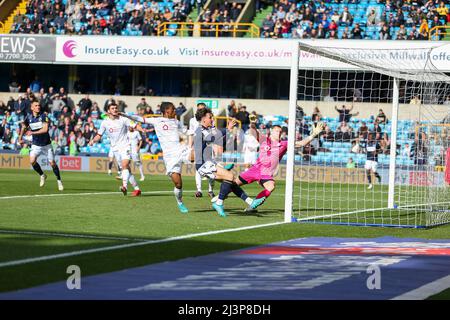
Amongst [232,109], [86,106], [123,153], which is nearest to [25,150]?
[86,106]

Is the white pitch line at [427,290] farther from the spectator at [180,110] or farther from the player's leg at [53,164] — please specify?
the spectator at [180,110]

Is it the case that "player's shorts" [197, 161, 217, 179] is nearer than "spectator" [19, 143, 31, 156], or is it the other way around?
"player's shorts" [197, 161, 217, 179]

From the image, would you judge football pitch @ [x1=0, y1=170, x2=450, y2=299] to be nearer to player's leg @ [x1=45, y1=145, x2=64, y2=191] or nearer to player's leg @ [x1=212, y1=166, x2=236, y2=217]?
player's leg @ [x1=212, y1=166, x2=236, y2=217]

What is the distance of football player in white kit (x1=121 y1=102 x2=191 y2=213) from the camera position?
17.9 metres

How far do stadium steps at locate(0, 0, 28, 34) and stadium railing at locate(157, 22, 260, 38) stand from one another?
8.72 meters

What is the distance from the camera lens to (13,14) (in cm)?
4950

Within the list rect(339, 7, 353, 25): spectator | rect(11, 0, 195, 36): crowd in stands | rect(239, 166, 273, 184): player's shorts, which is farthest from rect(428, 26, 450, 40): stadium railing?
rect(239, 166, 273, 184): player's shorts

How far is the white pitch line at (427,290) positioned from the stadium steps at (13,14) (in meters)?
41.1

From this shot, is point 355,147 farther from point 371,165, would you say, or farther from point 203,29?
point 203,29

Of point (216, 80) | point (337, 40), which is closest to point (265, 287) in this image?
point (337, 40)

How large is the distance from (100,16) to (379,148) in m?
17.4

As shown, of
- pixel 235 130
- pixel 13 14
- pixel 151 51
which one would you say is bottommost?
pixel 235 130
